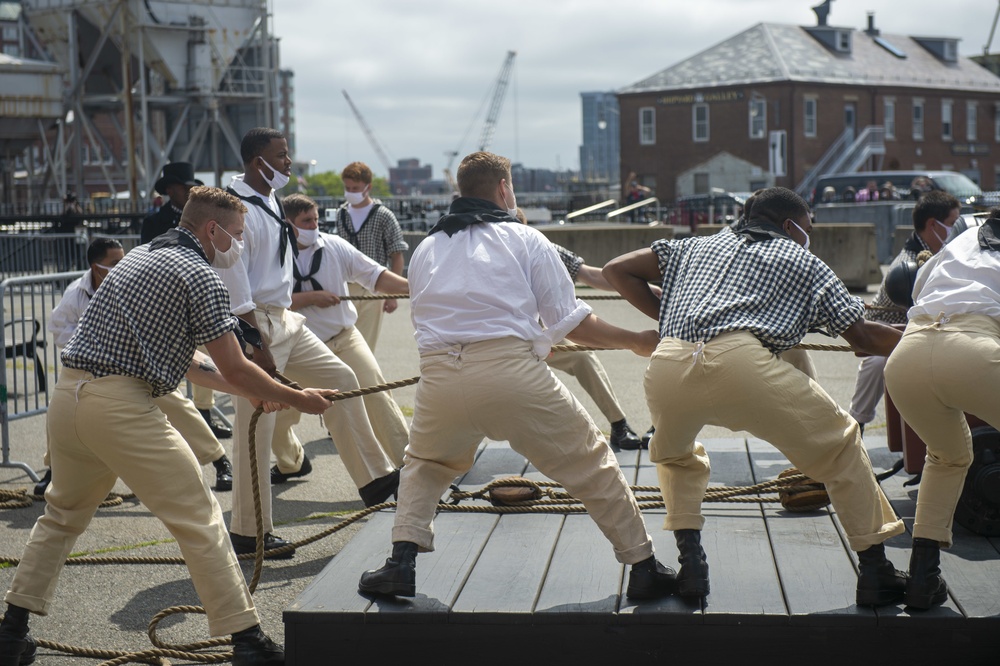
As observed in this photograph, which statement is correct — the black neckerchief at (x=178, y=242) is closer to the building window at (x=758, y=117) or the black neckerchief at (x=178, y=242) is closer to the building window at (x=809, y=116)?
the building window at (x=758, y=117)

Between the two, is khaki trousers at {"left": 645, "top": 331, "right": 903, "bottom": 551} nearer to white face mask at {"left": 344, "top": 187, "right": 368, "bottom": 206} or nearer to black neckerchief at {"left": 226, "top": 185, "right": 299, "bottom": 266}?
black neckerchief at {"left": 226, "top": 185, "right": 299, "bottom": 266}

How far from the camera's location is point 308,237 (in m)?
Answer: 7.97

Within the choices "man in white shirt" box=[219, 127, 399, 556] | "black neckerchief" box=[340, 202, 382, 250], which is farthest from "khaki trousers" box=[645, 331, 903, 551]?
"black neckerchief" box=[340, 202, 382, 250]

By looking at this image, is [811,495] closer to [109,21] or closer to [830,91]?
[109,21]

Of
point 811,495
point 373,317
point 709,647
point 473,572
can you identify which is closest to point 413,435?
point 473,572

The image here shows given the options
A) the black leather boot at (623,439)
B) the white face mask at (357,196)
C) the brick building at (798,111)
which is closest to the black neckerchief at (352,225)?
the white face mask at (357,196)

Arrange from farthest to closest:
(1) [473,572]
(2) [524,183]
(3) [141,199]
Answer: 1. (2) [524,183]
2. (3) [141,199]
3. (1) [473,572]

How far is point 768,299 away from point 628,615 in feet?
4.08

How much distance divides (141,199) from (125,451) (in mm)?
42075

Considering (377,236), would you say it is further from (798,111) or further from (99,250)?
(798,111)

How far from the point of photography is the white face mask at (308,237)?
795cm

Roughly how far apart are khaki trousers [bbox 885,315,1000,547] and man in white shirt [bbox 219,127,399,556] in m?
2.97

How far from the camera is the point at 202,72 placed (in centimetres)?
4606

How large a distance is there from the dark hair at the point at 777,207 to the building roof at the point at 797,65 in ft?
195
